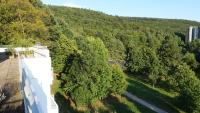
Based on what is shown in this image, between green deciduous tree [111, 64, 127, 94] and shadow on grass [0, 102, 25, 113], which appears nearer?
shadow on grass [0, 102, 25, 113]

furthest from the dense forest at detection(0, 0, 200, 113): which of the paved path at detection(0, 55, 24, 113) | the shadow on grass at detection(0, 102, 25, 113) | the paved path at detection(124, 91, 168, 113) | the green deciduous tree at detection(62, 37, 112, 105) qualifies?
the shadow on grass at detection(0, 102, 25, 113)

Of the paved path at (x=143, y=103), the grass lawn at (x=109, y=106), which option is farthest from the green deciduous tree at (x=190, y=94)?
the grass lawn at (x=109, y=106)

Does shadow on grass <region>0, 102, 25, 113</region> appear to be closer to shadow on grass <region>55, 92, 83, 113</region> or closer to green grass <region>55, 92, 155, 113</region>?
shadow on grass <region>55, 92, 83, 113</region>

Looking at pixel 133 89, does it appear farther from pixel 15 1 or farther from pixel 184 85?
pixel 15 1

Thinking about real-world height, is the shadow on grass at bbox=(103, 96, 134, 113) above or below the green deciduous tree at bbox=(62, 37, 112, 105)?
below

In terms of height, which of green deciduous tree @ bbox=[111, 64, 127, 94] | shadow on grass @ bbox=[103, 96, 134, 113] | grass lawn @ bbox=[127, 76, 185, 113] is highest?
green deciduous tree @ bbox=[111, 64, 127, 94]

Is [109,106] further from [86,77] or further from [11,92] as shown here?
[11,92]

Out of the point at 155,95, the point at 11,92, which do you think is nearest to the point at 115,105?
the point at 155,95
